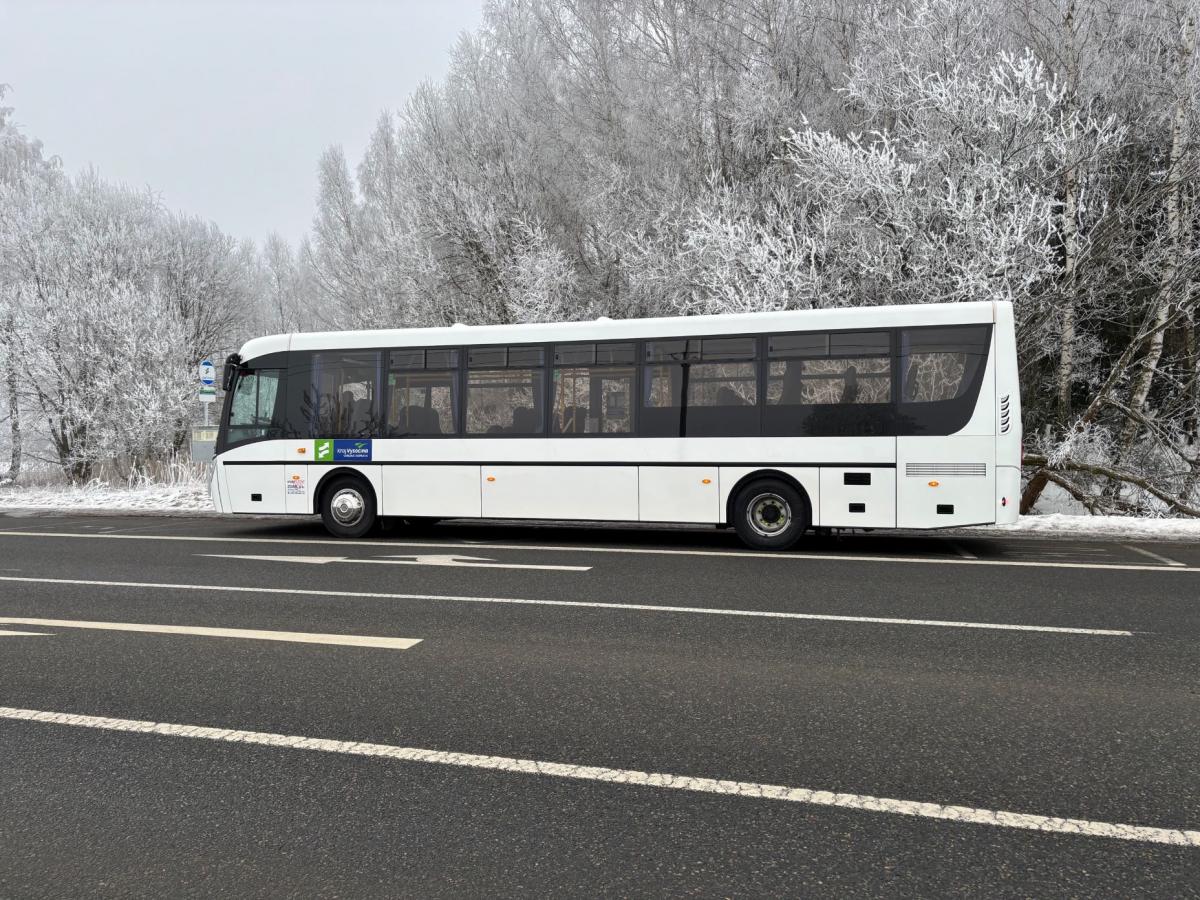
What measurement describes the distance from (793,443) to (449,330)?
4717 millimetres

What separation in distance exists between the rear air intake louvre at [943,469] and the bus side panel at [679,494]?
2186 millimetres

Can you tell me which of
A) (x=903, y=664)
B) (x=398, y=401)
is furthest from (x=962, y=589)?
(x=398, y=401)

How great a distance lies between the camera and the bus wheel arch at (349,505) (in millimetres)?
12203

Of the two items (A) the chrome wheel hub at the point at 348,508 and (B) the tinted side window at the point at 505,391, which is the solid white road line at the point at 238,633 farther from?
(B) the tinted side window at the point at 505,391

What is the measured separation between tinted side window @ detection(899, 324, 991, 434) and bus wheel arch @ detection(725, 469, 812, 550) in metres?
1.40

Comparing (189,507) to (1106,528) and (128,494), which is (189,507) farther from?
(1106,528)

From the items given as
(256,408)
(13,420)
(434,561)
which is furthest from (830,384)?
(13,420)

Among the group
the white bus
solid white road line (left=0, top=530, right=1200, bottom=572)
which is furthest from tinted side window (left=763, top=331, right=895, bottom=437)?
solid white road line (left=0, top=530, right=1200, bottom=572)

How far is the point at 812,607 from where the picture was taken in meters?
6.88

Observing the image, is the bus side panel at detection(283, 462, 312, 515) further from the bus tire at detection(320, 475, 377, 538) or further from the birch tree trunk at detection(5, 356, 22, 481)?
the birch tree trunk at detection(5, 356, 22, 481)

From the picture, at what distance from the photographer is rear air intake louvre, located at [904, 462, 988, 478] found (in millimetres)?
9773

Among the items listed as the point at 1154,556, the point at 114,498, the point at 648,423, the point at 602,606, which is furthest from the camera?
the point at 114,498

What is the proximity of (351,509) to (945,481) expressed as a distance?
24.8 feet

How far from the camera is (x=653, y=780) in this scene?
3.49 meters
